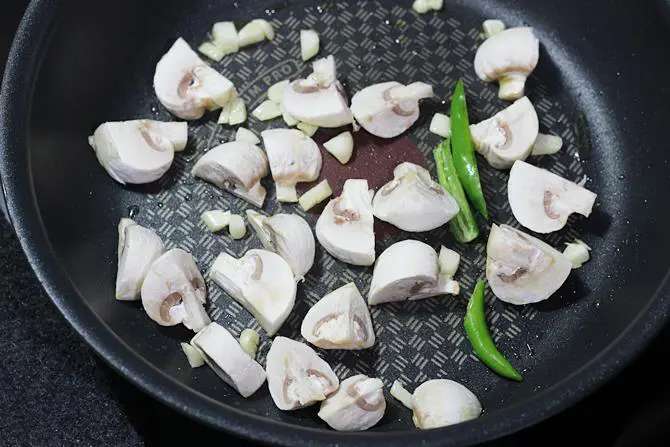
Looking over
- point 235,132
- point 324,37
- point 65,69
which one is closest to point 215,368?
point 235,132

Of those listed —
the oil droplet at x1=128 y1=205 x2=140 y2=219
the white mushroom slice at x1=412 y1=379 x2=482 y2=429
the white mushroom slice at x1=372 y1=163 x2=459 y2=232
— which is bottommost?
the oil droplet at x1=128 y1=205 x2=140 y2=219

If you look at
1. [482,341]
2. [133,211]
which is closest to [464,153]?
[482,341]

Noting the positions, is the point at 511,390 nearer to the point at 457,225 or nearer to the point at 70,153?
the point at 457,225

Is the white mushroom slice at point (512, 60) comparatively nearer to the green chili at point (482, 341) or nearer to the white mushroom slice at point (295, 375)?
the green chili at point (482, 341)

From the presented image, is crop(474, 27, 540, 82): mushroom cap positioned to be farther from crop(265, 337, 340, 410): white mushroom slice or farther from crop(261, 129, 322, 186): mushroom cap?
crop(265, 337, 340, 410): white mushroom slice

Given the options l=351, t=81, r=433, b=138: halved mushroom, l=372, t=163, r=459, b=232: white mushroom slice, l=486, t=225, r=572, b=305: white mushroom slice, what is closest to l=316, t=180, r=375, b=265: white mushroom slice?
l=372, t=163, r=459, b=232: white mushroom slice

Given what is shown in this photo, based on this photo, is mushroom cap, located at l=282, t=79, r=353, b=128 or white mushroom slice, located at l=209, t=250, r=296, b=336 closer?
white mushroom slice, located at l=209, t=250, r=296, b=336

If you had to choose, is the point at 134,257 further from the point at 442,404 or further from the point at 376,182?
the point at 442,404
